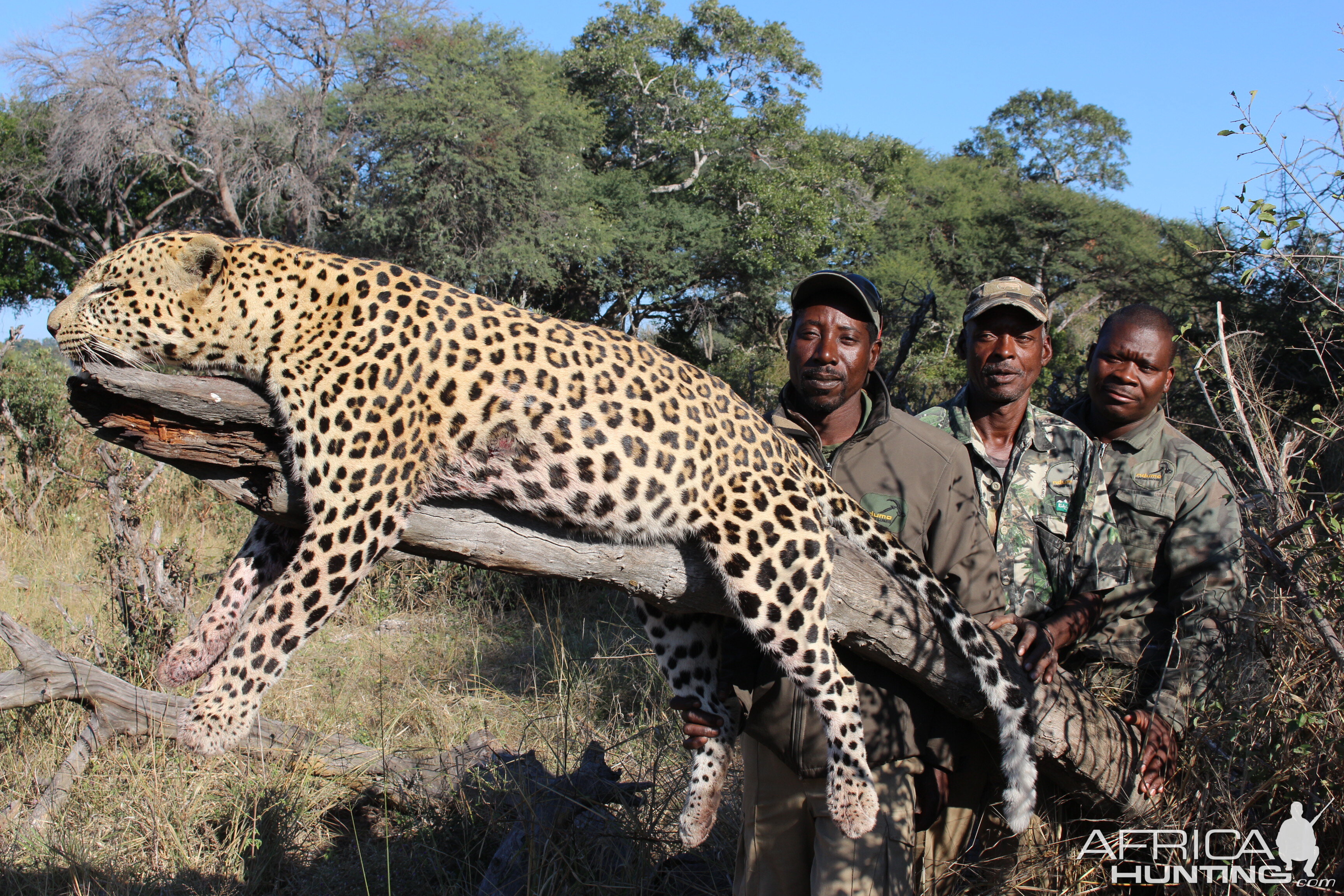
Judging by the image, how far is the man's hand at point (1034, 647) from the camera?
3945mm

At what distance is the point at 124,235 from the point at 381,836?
74.1 feet

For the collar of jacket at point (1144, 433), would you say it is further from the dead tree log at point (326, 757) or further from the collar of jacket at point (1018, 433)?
the dead tree log at point (326, 757)

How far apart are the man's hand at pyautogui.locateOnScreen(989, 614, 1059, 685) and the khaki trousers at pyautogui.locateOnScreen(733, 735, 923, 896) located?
26.4 inches

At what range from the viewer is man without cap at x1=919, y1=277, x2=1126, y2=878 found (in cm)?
430

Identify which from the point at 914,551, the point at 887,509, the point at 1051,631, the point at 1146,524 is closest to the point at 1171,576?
the point at 1146,524

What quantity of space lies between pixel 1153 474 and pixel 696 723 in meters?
2.69

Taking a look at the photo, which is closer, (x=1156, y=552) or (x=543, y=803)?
(x=1156, y=552)

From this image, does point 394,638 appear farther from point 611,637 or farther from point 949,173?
point 949,173

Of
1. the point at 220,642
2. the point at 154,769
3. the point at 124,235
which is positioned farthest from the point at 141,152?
the point at 220,642

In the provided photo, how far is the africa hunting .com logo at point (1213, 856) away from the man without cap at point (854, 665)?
826mm

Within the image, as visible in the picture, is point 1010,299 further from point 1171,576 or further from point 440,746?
point 440,746

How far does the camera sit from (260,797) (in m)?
5.82

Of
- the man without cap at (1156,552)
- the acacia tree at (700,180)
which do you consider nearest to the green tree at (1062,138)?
the acacia tree at (700,180)

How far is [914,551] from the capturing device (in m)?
4.20
